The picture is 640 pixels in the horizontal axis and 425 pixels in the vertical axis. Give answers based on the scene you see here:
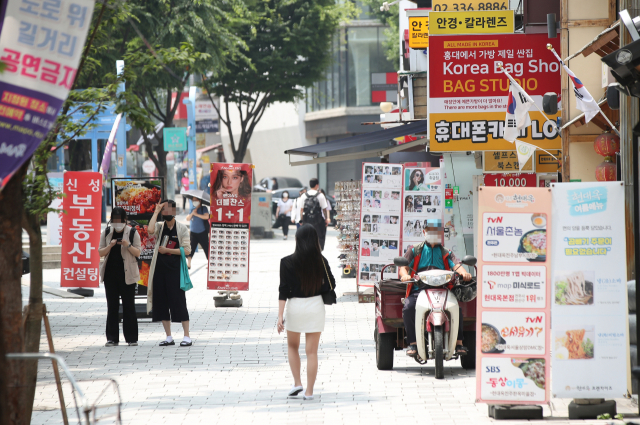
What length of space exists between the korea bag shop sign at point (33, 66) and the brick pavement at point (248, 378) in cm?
328

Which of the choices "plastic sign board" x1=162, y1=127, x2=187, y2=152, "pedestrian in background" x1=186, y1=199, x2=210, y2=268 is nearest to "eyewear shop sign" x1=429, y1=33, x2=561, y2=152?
"pedestrian in background" x1=186, y1=199, x2=210, y2=268

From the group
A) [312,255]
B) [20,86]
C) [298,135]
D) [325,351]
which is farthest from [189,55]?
[298,135]

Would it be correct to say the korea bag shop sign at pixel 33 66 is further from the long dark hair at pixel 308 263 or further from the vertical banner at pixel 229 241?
the vertical banner at pixel 229 241

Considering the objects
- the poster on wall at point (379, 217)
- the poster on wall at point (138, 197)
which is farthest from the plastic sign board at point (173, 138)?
the poster on wall at point (138, 197)

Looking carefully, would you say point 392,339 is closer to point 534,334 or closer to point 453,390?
point 453,390

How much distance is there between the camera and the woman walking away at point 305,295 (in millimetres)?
7488

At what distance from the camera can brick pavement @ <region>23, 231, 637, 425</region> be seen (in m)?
7.02

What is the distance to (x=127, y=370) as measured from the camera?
9148mm

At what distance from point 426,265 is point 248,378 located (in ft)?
7.17

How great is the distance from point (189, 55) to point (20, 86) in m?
5.37

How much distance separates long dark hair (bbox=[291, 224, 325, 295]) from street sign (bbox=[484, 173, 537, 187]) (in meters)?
6.53

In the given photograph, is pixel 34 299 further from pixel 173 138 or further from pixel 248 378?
pixel 173 138

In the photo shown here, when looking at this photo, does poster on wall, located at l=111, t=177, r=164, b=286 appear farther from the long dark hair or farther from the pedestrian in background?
the pedestrian in background

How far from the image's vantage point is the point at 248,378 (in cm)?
865
